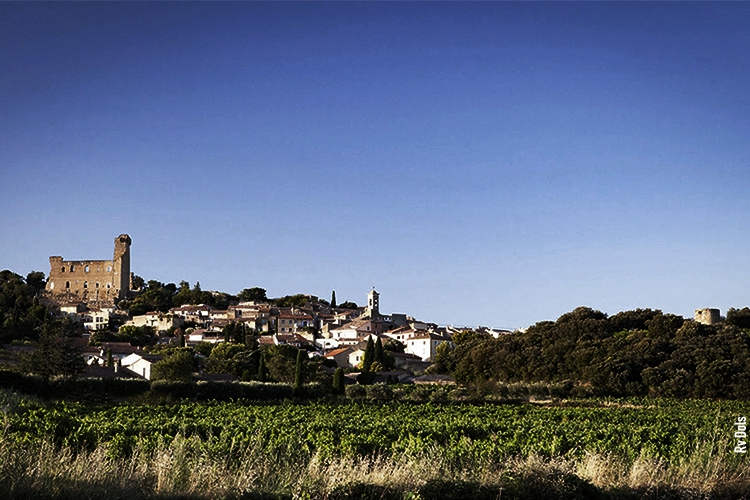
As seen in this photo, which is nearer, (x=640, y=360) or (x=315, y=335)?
(x=640, y=360)

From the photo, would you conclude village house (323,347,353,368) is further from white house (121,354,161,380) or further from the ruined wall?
the ruined wall

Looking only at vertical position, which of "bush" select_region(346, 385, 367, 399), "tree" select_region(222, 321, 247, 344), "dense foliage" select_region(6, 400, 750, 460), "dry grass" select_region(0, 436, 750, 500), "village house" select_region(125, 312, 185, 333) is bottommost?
"bush" select_region(346, 385, 367, 399)

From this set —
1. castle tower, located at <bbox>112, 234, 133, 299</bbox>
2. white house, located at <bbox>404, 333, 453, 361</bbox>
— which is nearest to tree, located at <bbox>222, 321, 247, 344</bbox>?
white house, located at <bbox>404, 333, 453, 361</bbox>

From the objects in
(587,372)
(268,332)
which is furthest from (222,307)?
(587,372)

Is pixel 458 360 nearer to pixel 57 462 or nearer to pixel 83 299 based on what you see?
pixel 57 462

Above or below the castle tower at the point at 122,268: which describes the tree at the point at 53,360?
below

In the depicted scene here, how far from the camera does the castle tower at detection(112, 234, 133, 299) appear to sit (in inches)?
5335

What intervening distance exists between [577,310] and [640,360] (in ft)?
38.8

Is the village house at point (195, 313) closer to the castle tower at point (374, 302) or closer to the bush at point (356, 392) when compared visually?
the castle tower at point (374, 302)

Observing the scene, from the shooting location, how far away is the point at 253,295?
138 metres

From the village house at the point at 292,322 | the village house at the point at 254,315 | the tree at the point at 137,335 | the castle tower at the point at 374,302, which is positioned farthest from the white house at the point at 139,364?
the castle tower at the point at 374,302

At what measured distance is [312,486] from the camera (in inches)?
295

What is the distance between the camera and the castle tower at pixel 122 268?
136 m

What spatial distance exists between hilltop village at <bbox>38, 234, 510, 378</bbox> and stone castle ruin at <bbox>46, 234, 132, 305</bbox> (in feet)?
0.59
